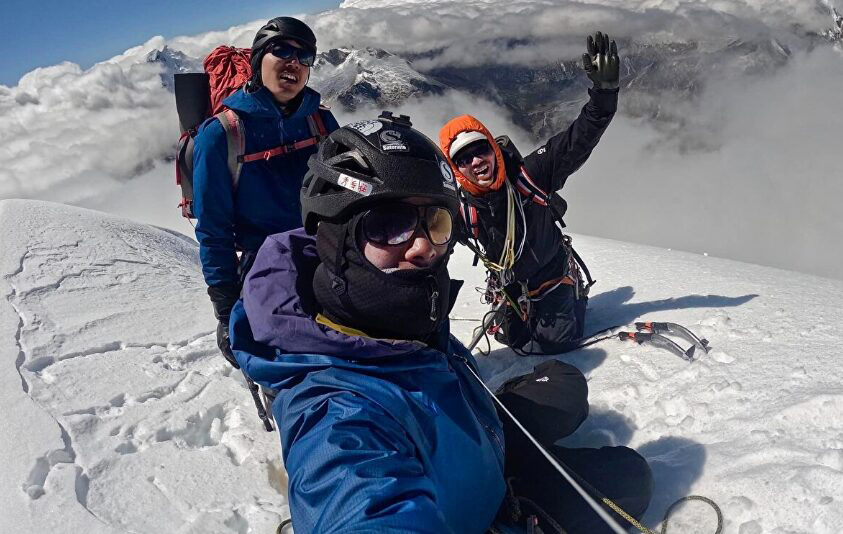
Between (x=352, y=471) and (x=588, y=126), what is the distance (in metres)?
3.07

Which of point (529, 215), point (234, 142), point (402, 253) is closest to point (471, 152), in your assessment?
point (529, 215)

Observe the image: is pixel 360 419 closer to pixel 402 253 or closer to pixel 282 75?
pixel 402 253

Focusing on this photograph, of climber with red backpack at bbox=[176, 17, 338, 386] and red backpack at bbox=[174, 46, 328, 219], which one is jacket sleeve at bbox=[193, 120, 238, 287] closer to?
climber with red backpack at bbox=[176, 17, 338, 386]

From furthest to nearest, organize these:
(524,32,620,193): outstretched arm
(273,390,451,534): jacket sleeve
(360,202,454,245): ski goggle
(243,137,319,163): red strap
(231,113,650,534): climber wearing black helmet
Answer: (524,32,620,193): outstretched arm, (243,137,319,163): red strap, (360,202,454,245): ski goggle, (231,113,650,534): climber wearing black helmet, (273,390,451,534): jacket sleeve

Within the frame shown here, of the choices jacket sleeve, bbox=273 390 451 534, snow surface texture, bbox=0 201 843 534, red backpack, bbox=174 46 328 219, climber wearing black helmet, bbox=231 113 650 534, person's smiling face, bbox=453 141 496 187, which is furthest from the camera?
person's smiling face, bbox=453 141 496 187

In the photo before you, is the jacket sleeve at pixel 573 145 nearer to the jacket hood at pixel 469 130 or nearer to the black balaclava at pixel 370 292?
the jacket hood at pixel 469 130

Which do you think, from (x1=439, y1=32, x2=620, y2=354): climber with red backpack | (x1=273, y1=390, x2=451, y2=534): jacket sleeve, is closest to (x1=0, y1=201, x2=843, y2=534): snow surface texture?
(x1=439, y1=32, x2=620, y2=354): climber with red backpack

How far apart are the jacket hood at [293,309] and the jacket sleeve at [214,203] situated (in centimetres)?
121

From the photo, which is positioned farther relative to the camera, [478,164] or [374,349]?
[478,164]

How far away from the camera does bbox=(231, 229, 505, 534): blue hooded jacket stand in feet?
4.22

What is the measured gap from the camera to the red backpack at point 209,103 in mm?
3363

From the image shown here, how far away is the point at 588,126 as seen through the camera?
3695mm

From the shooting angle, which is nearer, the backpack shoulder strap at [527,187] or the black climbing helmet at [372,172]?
A: the black climbing helmet at [372,172]

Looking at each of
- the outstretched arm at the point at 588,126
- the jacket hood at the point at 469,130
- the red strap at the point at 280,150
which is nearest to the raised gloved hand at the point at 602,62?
the outstretched arm at the point at 588,126
